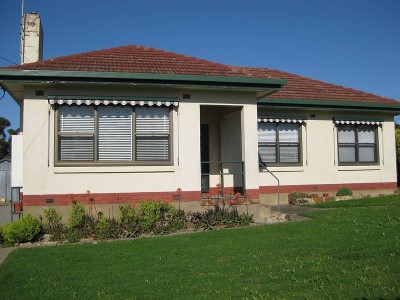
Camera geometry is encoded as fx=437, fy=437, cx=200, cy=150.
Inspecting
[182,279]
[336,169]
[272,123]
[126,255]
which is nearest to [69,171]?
[126,255]

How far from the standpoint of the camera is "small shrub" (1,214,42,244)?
9703mm

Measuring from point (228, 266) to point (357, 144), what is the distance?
11.7 m

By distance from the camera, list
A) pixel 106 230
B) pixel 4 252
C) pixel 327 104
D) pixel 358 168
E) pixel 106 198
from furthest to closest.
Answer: pixel 358 168 → pixel 327 104 → pixel 106 198 → pixel 106 230 → pixel 4 252

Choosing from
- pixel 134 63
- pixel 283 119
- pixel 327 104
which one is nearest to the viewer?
pixel 134 63

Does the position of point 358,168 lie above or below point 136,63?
below

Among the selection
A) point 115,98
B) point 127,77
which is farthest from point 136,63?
point 115,98

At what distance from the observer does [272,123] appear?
15953 mm

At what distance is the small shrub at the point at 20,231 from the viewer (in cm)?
970

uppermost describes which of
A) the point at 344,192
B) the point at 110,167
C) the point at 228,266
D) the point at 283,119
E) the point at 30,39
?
the point at 30,39

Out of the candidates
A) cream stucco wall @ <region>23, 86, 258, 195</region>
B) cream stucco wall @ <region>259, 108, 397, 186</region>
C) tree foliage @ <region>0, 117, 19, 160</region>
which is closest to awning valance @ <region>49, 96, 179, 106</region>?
cream stucco wall @ <region>23, 86, 258, 195</region>

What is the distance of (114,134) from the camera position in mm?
11500

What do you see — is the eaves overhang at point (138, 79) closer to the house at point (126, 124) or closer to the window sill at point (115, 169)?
the house at point (126, 124)

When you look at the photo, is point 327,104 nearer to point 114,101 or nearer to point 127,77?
point 127,77

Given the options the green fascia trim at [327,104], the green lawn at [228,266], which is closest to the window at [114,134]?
the green lawn at [228,266]
